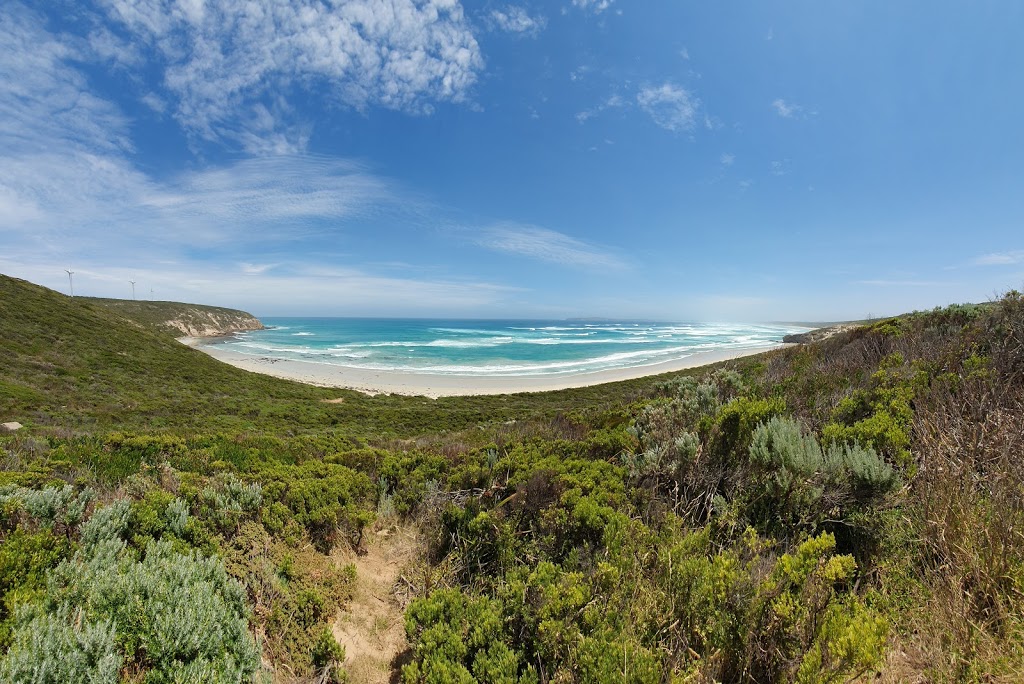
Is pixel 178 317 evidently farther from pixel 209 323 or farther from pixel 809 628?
pixel 809 628

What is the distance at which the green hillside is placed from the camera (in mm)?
1803

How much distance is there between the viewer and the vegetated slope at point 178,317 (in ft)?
229

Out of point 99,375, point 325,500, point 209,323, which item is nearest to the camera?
point 325,500

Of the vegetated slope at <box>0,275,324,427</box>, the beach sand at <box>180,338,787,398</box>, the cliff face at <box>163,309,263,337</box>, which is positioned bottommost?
the beach sand at <box>180,338,787,398</box>

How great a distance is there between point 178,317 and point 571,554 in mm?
97579

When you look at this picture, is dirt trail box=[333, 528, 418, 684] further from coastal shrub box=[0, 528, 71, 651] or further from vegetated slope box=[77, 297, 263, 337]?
vegetated slope box=[77, 297, 263, 337]

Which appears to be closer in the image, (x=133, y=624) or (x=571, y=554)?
(x=133, y=624)

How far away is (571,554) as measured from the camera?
2.62 m

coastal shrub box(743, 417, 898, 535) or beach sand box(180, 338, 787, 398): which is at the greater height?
coastal shrub box(743, 417, 898, 535)

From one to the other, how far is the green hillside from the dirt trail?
2cm

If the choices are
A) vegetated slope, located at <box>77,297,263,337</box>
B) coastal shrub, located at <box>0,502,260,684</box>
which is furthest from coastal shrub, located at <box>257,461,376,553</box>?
vegetated slope, located at <box>77,297,263,337</box>

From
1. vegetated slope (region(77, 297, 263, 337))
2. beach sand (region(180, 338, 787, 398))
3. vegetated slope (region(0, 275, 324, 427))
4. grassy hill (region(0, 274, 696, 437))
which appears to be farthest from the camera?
vegetated slope (region(77, 297, 263, 337))

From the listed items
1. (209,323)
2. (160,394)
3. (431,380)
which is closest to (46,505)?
(160,394)

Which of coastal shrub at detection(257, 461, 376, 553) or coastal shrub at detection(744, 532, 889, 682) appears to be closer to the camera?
coastal shrub at detection(744, 532, 889, 682)
